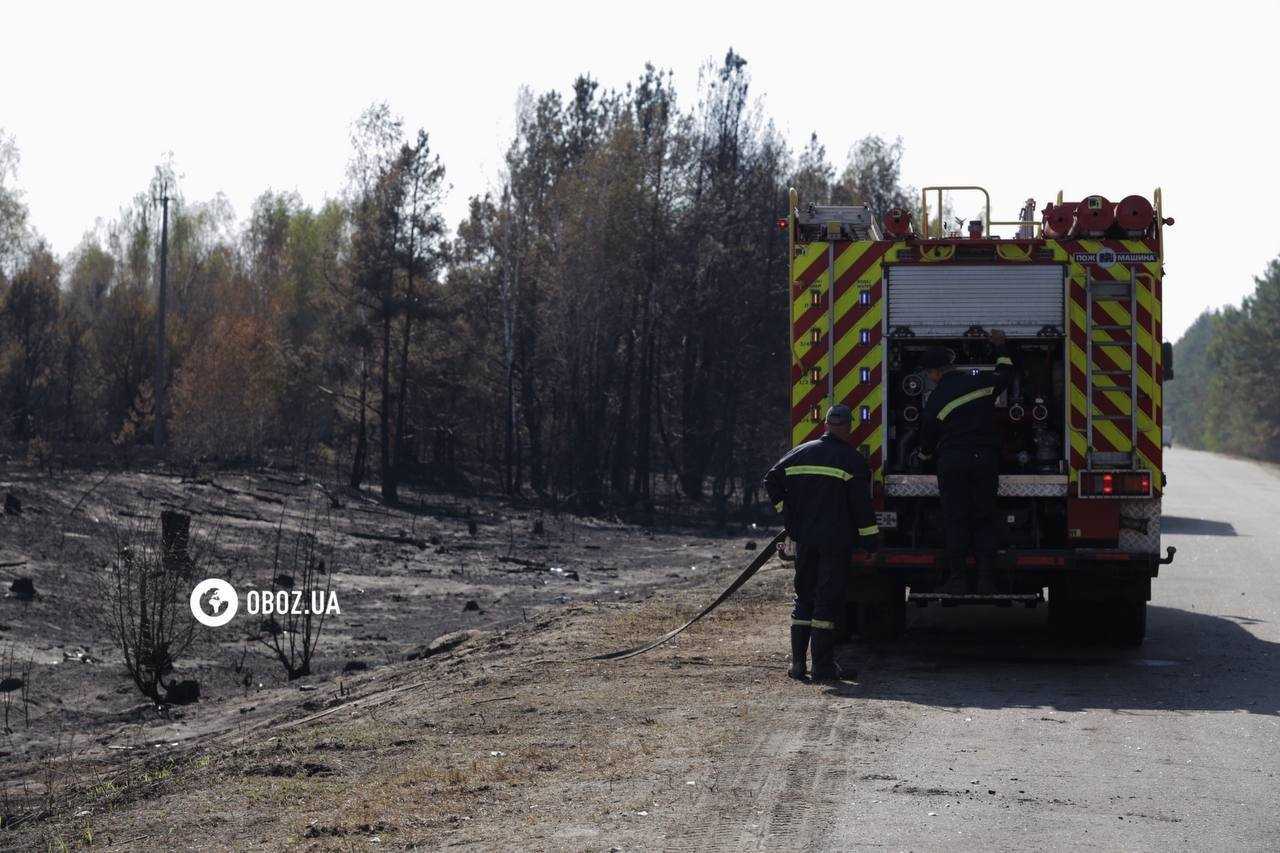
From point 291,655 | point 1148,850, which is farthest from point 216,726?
point 1148,850

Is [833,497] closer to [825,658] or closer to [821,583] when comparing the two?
[821,583]

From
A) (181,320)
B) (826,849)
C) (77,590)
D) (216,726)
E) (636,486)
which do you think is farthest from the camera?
(181,320)

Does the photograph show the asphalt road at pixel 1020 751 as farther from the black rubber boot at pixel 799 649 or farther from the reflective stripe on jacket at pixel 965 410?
the reflective stripe on jacket at pixel 965 410

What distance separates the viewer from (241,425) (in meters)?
49.9

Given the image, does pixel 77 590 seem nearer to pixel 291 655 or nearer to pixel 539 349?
pixel 291 655

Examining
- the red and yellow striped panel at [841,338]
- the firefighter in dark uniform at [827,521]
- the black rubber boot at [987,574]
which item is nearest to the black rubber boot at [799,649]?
→ the firefighter in dark uniform at [827,521]

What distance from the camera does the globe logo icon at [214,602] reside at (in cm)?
1686

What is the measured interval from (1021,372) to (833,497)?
2422 millimetres

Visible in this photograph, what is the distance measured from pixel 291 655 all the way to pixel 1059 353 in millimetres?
8170

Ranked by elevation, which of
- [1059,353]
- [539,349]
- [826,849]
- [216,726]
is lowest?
[216,726]

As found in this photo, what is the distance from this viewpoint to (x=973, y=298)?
11219mm

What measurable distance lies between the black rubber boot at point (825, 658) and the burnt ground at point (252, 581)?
14.6 ft

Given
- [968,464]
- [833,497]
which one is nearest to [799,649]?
[833,497]

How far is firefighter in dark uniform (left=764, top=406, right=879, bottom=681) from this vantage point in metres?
10.2
